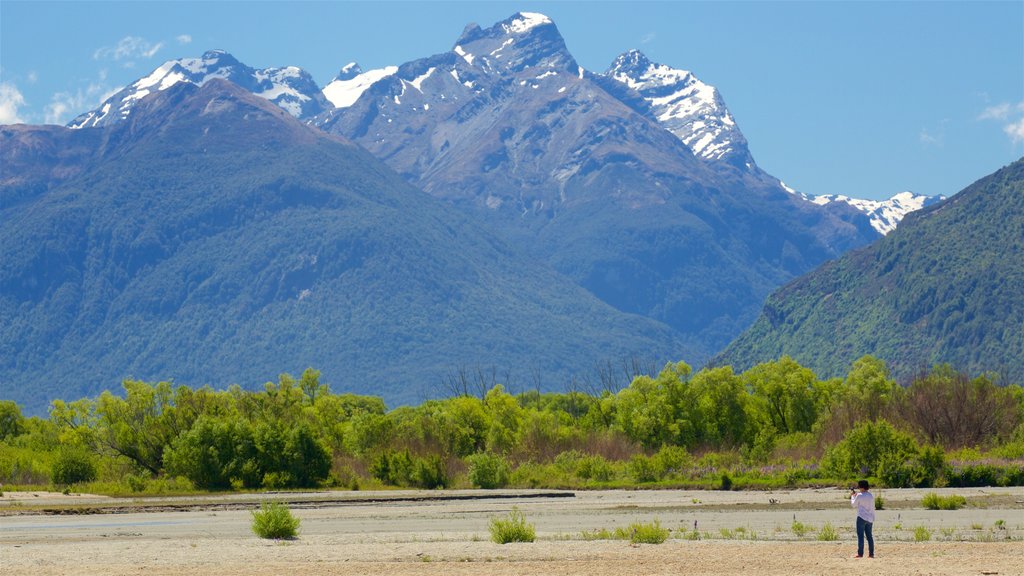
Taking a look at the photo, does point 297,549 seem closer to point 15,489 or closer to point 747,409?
point 15,489

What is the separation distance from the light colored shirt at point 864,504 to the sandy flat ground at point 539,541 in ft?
3.30

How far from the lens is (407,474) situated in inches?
2938

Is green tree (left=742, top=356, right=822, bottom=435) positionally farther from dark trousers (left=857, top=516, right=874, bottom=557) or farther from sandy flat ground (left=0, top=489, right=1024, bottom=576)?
dark trousers (left=857, top=516, right=874, bottom=557)

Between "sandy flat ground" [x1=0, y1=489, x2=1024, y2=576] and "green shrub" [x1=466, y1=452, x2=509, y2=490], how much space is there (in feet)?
39.7

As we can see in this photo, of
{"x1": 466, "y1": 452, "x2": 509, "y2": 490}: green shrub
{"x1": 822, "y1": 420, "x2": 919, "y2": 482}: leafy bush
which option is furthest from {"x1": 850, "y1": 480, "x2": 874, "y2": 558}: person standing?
{"x1": 466, "y1": 452, "x2": 509, "y2": 490}: green shrub

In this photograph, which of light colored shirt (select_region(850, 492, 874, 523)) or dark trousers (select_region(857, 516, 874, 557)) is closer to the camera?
light colored shirt (select_region(850, 492, 874, 523))

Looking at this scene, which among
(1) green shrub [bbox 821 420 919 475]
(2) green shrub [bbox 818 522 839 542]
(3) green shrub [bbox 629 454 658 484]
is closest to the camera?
(2) green shrub [bbox 818 522 839 542]

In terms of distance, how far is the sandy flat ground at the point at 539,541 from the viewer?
106ft

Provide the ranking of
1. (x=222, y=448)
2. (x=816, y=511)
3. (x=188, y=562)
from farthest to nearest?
(x=222, y=448) < (x=816, y=511) < (x=188, y=562)

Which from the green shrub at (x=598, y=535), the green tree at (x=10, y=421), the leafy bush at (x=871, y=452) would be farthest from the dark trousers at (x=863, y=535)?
the green tree at (x=10, y=421)

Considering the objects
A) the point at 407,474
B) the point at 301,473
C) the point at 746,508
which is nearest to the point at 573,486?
the point at 407,474

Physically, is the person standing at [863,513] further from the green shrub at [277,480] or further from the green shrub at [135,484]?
the green shrub at [135,484]

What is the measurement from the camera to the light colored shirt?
3188cm

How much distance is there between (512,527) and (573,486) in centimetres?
3401
